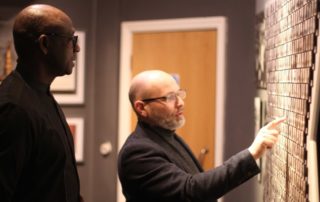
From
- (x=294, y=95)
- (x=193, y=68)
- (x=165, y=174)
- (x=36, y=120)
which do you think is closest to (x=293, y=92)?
(x=294, y=95)

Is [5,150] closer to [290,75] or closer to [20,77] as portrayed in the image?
[20,77]

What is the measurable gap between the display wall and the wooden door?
4.12 feet

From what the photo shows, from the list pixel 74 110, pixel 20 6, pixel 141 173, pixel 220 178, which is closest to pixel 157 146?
pixel 141 173

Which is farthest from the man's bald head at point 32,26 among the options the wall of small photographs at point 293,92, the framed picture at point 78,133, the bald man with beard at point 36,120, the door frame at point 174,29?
the framed picture at point 78,133

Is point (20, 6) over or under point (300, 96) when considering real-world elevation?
over

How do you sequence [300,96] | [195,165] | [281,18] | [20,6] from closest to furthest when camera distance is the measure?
[300,96] → [281,18] → [195,165] → [20,6]

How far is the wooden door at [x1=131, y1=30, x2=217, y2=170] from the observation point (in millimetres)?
3059

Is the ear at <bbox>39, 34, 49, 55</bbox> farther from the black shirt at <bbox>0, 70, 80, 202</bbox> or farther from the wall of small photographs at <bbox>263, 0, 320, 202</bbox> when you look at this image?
the wall of small photographs at <bbox>263, 0, 320, 202</bbox>

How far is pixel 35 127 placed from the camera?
4.18ft

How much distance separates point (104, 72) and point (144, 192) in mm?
1806

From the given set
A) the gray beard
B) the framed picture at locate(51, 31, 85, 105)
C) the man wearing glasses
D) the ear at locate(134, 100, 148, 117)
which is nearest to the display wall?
the man wearing glasses

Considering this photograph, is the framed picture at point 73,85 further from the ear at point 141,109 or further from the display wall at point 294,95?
the display wall at point 294,95

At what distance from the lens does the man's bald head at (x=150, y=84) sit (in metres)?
1.67

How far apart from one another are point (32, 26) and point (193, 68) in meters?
1.88
